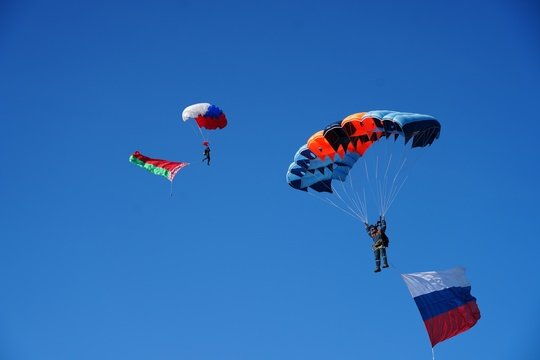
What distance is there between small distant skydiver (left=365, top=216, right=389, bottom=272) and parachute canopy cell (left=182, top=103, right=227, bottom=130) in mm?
9770

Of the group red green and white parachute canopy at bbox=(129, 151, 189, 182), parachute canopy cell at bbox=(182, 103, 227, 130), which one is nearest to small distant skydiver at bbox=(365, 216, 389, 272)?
parachute canopy cell at bbox=(182, 103, 227, 130)

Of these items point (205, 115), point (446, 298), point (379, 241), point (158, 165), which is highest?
point (205, 115)

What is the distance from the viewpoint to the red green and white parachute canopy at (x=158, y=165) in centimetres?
2964

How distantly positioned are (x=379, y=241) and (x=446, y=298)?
2.60 m

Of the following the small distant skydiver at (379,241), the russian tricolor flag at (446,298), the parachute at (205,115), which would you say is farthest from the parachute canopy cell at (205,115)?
the russian tricolor flag at (446,298)

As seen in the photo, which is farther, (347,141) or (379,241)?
(347,141)

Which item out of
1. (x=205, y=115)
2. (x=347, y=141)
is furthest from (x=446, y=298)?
(x=205, y=115)

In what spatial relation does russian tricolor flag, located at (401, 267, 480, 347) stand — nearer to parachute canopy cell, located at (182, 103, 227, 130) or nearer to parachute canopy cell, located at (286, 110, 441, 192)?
parachute canopy cell, located at (286, 110, 441, 192)

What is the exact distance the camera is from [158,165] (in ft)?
99.6

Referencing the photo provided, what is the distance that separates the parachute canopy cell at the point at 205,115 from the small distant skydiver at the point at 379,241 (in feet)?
32.1

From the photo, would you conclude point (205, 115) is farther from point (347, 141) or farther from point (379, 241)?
point (379, 241)

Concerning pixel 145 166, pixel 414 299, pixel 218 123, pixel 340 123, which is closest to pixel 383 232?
pixel 414 299

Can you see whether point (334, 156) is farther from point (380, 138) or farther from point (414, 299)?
point (414, 299)

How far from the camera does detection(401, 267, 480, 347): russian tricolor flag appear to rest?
20.9m
